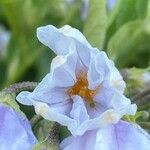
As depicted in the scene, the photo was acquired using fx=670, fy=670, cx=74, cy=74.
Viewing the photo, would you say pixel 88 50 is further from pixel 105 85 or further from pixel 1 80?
pixel 1 80

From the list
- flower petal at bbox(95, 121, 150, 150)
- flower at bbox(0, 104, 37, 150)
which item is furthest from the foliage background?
flower at bbox(0, 104, 37, 150)

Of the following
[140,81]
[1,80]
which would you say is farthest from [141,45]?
[1,80]

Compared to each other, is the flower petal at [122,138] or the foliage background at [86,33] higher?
the flower petal at [122,138]

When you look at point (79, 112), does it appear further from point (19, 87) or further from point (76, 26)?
point (76, 26)

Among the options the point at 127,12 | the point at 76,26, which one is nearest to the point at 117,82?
the point at 127,12

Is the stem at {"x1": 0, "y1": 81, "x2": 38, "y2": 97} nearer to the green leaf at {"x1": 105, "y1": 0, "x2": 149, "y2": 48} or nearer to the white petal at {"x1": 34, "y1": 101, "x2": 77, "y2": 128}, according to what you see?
the white petal at {"x1": 34, "y1": 101, "x2": 77, "y2": 128}

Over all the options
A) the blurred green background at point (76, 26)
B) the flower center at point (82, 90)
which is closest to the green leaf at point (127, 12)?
the blurred green background at point (76, 26)

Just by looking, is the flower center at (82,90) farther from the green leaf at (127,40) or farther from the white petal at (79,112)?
the green leaf at (127,40)
